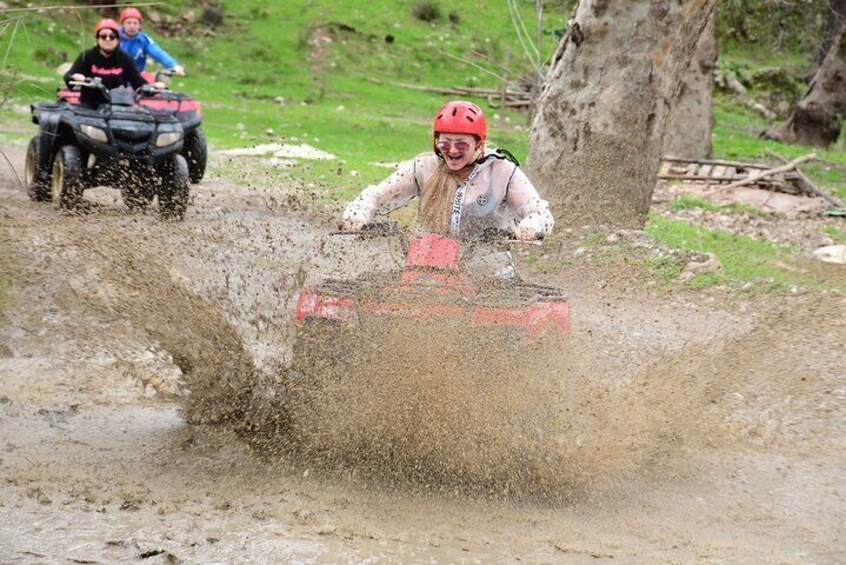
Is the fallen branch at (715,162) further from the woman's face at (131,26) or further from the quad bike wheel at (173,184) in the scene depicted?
the quad bike wheel at (173,184)

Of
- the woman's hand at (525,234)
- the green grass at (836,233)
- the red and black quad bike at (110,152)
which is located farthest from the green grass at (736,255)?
the red and black quad bike at (110,152)

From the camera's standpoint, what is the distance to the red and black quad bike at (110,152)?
11555 millimetres

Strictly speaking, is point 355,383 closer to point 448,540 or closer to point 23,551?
point 448,540

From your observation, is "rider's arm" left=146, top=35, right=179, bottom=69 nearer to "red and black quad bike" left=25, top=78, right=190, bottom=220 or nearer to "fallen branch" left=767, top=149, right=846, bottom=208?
"red and black quad bike" left=25, top=78, right=190, bottom=220

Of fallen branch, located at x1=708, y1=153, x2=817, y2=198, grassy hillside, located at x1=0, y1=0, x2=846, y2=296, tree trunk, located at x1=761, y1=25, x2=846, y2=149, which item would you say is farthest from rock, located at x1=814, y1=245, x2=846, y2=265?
tree trunk, located at x1=761, y1=25, x2=846, y2=149

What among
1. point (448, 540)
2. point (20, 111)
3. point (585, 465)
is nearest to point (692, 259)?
point (585, 465)

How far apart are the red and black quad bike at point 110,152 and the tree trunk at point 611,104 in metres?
3.41

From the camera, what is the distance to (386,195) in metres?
A: 7.04

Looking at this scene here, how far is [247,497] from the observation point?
5.43m

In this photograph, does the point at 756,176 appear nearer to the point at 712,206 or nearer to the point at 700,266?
the point at 712,206

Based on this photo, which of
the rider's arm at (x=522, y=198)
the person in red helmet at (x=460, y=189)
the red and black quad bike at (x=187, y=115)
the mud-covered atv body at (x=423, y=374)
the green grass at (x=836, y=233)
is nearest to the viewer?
the mud-covered atv body at (x=423, y=374)

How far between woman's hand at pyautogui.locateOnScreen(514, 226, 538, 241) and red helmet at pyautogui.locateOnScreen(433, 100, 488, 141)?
2.22ft

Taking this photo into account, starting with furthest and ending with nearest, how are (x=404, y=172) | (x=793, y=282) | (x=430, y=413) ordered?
(x=793, y=282) → (x=404, y=172) → (x=430, y=413)

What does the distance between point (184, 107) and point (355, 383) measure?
761 centimetres
